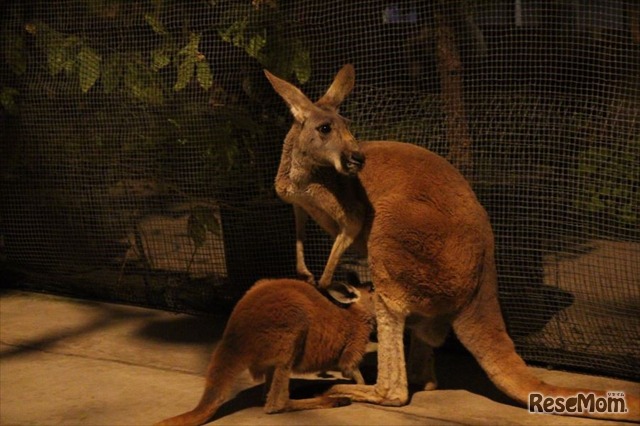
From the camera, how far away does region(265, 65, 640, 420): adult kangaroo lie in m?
4.36

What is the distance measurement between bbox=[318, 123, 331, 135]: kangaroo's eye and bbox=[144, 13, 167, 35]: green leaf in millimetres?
1811

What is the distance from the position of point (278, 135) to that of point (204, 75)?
579mm

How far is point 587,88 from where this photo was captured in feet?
16.5

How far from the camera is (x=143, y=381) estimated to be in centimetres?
508

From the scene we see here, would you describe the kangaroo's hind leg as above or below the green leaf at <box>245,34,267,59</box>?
below

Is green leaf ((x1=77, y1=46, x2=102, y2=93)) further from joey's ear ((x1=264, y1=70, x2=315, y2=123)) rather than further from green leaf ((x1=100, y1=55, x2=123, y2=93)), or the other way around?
joey's ear ((x1=264, y1=70, x2=315, y2=123))

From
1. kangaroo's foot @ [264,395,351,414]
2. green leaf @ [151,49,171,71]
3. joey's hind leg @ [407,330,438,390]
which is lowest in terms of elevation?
kangaroo's foot @ [264,395,351,414]

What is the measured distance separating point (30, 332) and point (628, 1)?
403 centimetres

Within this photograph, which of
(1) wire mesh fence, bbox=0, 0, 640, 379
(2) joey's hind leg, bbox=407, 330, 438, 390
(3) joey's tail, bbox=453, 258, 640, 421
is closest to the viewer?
(3) joey's tail, bbox=453, 258, 640, 421

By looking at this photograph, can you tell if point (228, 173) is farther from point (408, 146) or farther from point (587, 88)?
point (587, 88)

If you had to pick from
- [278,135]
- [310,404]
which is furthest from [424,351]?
[278,135]

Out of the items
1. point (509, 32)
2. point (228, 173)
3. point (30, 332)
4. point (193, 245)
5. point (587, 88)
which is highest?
point (509, 32)

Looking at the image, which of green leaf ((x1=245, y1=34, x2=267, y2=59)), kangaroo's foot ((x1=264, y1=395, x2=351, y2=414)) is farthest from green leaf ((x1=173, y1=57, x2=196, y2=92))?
kangaroo's foot ((x1=264, y1=395, x2=351, y2=414))

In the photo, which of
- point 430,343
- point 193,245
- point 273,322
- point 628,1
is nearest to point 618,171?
point 628,1
